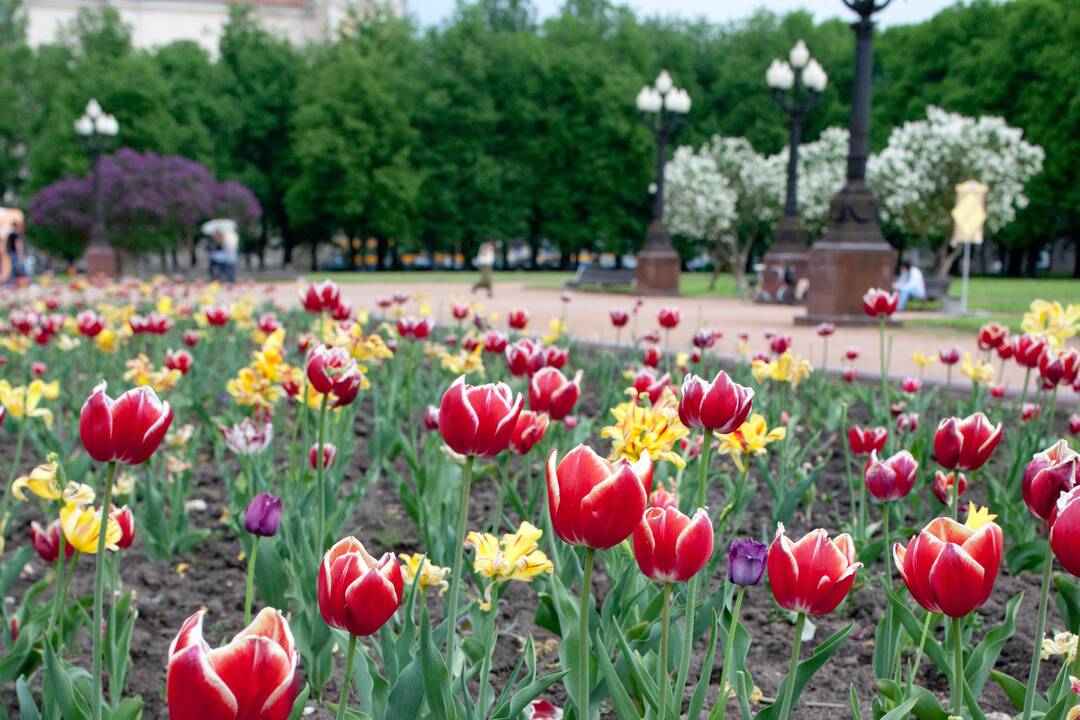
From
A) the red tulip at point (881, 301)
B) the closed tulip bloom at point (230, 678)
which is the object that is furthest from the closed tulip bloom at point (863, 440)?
the closed tulip bloom at point (230, 678)

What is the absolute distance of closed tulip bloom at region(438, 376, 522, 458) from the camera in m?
1.47

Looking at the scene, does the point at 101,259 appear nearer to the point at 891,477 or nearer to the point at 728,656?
the point at 891,477

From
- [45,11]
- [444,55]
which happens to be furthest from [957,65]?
[45,11]

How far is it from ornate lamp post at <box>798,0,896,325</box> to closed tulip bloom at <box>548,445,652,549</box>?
11646 mm

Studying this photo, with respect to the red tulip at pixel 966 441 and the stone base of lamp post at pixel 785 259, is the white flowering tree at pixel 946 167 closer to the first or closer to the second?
the stone base of lamp post at pixel 785 259

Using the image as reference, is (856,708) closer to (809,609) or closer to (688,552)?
(809,609)

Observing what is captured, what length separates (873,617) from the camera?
9.57 feet

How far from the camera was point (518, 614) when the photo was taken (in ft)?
9.71

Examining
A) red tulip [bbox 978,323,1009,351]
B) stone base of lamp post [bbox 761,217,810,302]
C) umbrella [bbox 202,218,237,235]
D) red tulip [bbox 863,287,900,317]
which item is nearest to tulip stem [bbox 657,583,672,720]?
red tulip [bbox 863,287,900,317]

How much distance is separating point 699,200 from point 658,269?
835cm

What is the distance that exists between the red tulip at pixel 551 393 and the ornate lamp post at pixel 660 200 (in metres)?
19.2

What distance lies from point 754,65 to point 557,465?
45.1 m

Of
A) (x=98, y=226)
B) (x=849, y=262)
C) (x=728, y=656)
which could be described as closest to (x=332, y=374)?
(x=728, y=656)

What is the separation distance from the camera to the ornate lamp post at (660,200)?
21.1 m
